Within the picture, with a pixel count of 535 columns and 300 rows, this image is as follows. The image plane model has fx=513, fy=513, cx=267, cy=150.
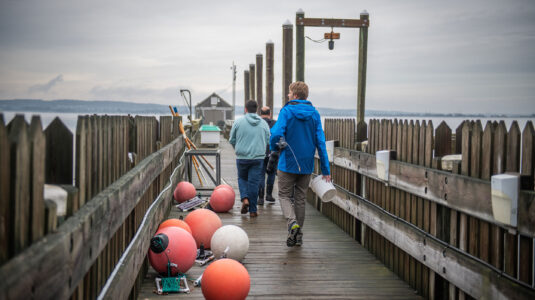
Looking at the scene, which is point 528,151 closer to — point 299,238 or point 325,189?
point 325,189

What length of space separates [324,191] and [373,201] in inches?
26.1

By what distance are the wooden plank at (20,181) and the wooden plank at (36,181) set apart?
0.03 m

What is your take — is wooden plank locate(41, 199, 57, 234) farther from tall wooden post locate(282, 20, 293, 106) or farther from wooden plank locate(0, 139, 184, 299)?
tall wooden post locate(282, 20, 293, 106)

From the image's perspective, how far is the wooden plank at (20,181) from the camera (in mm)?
1966

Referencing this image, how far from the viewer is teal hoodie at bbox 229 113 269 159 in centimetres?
893

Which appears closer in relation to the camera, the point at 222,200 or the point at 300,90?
the point at 300,90

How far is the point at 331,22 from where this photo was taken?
1641 cm

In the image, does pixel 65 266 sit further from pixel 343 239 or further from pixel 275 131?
pixel 343 239

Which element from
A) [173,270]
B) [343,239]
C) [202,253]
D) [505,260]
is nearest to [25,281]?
[505,260]

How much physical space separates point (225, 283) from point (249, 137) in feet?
15.3

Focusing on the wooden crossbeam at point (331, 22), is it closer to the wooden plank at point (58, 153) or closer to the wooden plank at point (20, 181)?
the wooden plank at point (58, 153)

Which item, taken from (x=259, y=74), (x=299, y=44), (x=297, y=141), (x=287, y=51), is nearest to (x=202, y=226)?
(x=297, y=141)

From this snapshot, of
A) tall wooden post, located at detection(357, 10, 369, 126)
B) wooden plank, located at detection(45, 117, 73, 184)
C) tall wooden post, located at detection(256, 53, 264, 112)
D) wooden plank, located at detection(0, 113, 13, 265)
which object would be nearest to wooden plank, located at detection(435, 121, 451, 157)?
wooden plank, located at detection(45, 117, 73, 184)

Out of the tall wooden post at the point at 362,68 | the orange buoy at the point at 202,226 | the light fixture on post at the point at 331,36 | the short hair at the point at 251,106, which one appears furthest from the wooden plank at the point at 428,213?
the tall wooden post at the point at 362,68
